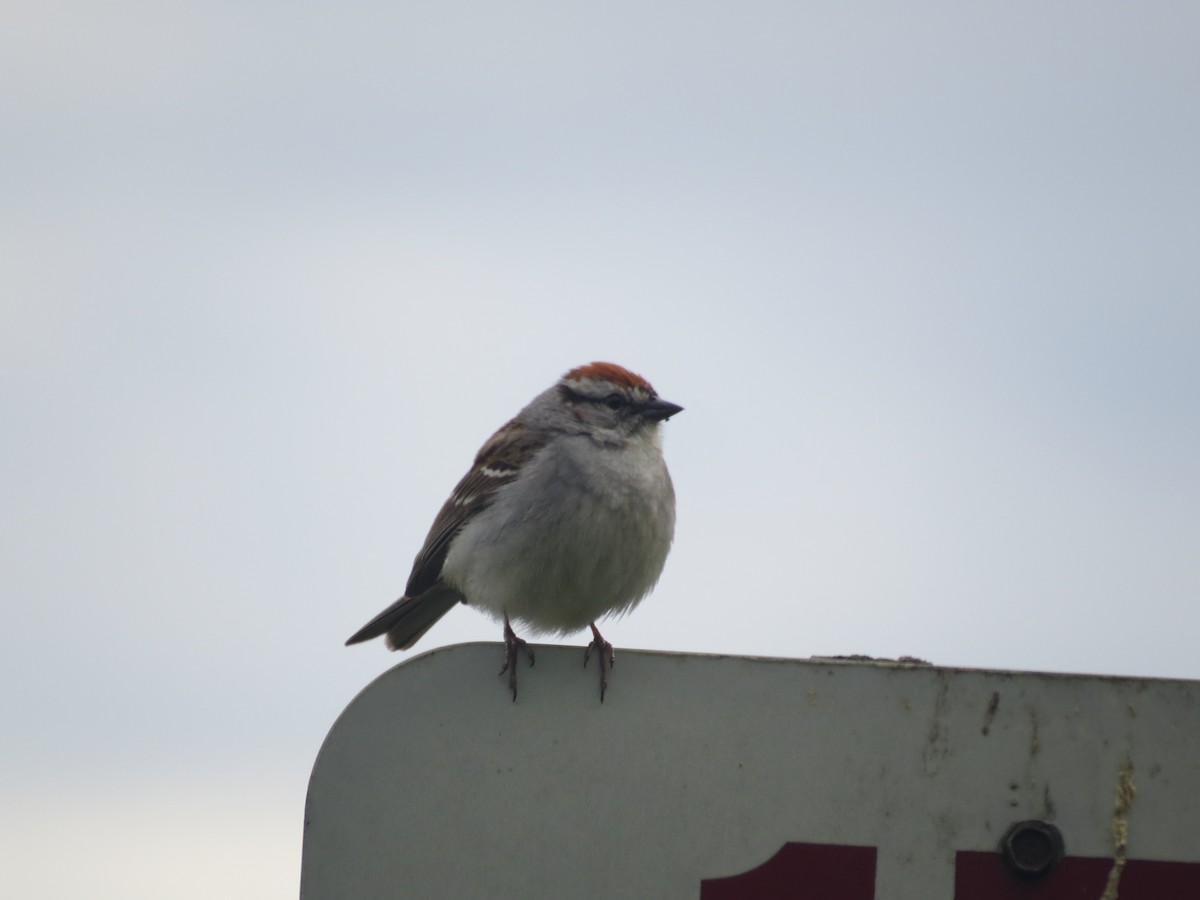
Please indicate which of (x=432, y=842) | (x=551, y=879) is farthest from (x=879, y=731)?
(x=432, y=842)

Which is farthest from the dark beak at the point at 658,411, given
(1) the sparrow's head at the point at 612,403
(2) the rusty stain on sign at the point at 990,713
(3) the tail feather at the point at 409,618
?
(2) the rusty stain on sign at the point at 990,713

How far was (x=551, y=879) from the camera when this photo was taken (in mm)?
2486

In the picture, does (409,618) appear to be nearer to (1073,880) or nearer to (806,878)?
(806,878)

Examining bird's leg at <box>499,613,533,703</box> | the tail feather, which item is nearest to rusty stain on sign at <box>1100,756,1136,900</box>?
bird's leg at <box>499,613,533,703</box>

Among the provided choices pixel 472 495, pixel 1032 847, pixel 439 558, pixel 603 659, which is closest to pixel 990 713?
pixel 1032 847

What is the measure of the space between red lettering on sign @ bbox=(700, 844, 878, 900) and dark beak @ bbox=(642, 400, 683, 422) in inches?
94.6

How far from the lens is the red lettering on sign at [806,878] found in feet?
8.10

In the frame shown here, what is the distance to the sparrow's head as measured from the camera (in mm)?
4688

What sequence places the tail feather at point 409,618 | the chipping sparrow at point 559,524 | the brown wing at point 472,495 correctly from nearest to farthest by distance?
the chipping sparrow at point 559,524
the brown wing at point 472,495
the tail feather at point 409,618

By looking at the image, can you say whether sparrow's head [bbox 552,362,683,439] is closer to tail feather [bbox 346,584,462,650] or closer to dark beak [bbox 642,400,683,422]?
dark beak [bbox 642,400,683,422]

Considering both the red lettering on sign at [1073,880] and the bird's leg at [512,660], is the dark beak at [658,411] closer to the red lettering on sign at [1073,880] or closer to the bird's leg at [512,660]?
the bird's leg at [512,660]

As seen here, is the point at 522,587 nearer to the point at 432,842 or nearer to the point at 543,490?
the point at 543,490

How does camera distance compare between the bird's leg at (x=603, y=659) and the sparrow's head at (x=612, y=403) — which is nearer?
the bird's leg at (x=603, y=659)

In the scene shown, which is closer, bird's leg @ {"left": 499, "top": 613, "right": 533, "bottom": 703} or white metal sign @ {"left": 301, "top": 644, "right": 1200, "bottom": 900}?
white metal sign @ {"left": 301, "top": 644, "right": 1200, "bottom": 900}
